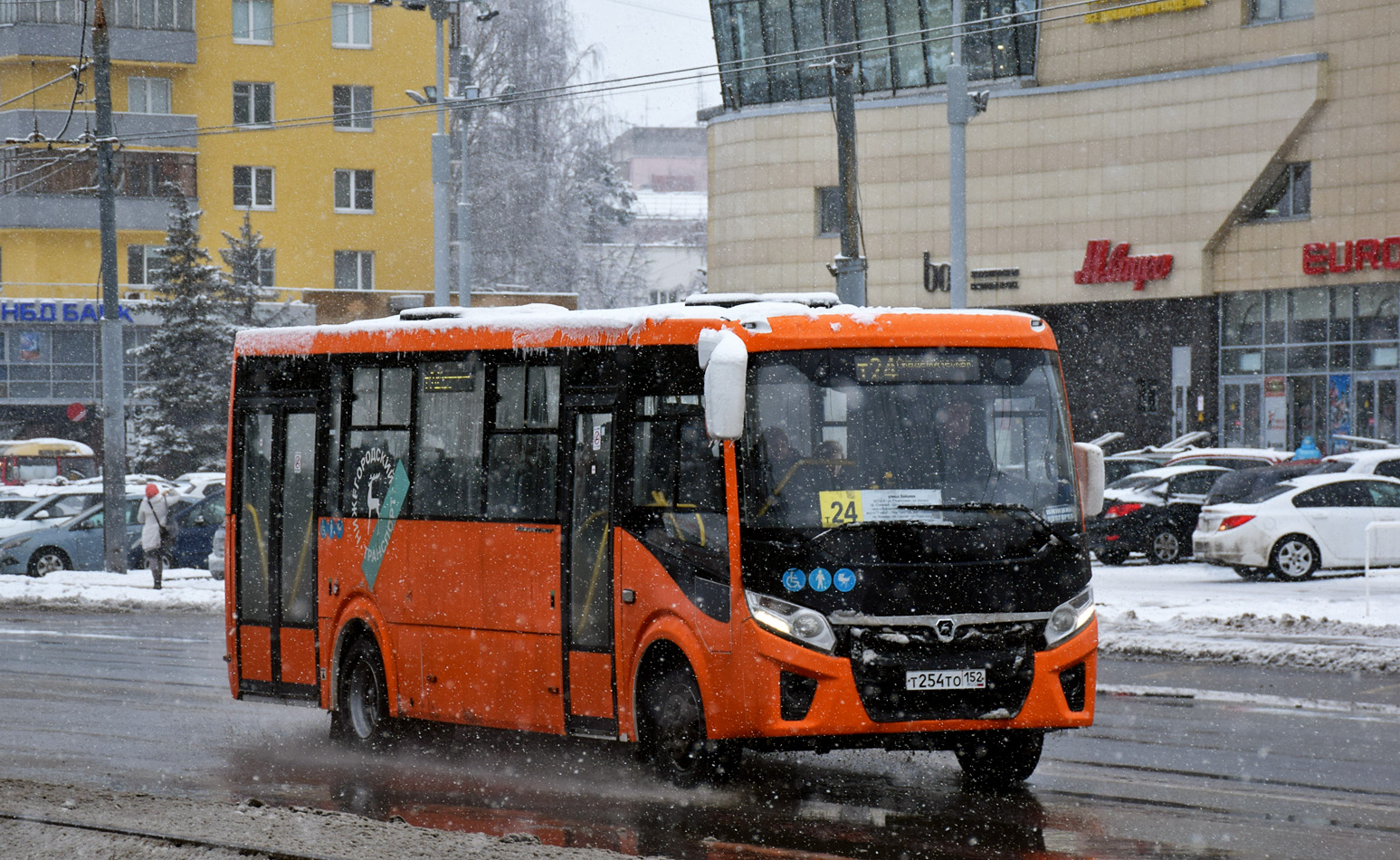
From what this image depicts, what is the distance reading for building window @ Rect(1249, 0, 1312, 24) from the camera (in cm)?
4388

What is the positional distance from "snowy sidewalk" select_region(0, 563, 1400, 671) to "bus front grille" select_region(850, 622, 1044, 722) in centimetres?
754

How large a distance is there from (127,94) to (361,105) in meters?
7.48

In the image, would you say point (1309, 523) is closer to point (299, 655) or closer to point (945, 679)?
point (299, 655)

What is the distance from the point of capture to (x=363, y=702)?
12.9 metres

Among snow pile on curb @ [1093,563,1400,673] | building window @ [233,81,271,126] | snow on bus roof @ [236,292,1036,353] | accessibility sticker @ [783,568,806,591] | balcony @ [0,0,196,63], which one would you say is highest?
balcony @ [0,0,196,63]

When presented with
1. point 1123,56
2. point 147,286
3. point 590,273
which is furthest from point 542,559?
point 590,273

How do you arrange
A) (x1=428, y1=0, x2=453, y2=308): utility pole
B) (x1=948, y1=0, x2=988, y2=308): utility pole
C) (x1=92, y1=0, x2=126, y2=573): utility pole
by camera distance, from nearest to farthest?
(x1=948, y1=0, x2=988, y2=308): utility pole < (x1=92, y1=0, x2=126, y2=573): utility pole < (x1=428, y1=0, x2=453, y2=308): utility pole

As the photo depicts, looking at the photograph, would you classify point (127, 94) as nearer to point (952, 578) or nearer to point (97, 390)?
point (97, 390)

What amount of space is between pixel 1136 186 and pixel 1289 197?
3641mm

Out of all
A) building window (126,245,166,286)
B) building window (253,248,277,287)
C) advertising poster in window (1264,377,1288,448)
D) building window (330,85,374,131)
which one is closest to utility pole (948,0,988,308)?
advertising poster in window (1264,377,1288,448)

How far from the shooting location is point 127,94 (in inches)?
2525

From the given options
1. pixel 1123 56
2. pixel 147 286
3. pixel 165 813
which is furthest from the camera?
pixel 147 286

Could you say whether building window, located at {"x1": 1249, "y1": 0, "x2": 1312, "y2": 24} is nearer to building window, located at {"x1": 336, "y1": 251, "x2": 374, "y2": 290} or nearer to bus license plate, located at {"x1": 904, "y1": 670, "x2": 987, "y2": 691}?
building window, located at {"x1": 336, "y1": 251, "x2": 374, "y2": 290}

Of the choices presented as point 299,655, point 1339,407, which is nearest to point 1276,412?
point 1339,407
